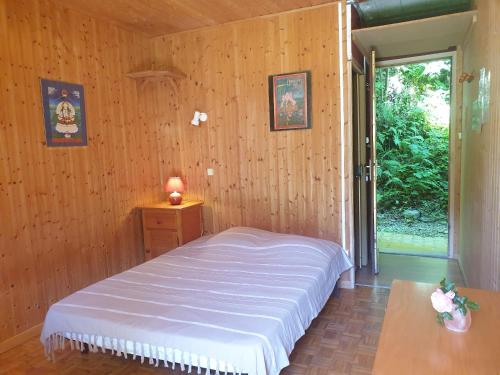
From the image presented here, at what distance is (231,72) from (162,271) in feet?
6.91

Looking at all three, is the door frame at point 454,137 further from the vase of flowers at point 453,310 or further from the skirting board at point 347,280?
the vase of flowers at point 453,310

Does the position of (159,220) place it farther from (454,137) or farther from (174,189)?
(454,137)

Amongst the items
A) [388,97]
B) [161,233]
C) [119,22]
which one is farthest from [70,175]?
[388,97]

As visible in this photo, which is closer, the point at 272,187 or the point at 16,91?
the point at 16,91

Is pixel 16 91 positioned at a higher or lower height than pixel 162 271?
higher

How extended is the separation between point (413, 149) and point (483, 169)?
12.3ft

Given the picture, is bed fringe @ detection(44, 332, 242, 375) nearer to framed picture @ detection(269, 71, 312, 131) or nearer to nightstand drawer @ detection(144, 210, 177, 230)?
nightstand drawer @ detection(144, 210, 177, 230)

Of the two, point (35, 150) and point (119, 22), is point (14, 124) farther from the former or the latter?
point (119, 22)

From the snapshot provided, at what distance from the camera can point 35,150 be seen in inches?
118

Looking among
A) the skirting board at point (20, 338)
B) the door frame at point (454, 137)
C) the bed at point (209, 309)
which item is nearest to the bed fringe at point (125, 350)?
the bed at point (209, 309)

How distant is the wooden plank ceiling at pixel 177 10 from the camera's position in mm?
3238

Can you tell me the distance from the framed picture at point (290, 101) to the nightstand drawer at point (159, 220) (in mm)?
1348

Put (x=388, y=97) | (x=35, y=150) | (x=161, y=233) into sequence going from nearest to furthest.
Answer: (x=35, y=150), (x=161, y=233), (x=388, y=97)

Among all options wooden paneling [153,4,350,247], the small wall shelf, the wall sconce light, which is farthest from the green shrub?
the small wall shelf
